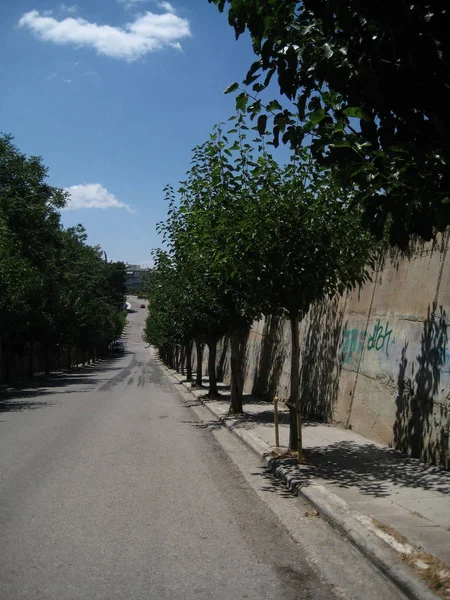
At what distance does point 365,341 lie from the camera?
461 inches

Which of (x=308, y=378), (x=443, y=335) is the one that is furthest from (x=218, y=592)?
(x=308, y=378)

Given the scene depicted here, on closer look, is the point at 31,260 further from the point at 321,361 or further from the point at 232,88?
the point at 232,88

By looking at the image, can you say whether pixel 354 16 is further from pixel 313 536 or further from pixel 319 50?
pixel 313 536

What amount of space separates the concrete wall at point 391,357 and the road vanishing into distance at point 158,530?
2346mm

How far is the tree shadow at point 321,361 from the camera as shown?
44.4 ft

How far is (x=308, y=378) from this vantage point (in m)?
15.3

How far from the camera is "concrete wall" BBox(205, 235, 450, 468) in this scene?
8.70 m

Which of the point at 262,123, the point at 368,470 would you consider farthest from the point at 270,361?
the point at 262,123

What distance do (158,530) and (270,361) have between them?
15.4 meters

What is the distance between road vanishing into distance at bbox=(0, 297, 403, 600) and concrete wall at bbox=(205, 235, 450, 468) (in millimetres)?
2346

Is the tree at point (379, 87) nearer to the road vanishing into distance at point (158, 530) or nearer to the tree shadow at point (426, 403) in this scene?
the road vanishing into distance at point (158, 530)

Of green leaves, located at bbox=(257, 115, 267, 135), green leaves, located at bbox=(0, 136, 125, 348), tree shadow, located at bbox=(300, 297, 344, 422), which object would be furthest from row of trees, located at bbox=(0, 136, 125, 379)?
green leaves, located at bbox=(257, 115, 267, 135)

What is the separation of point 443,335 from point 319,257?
2097mm

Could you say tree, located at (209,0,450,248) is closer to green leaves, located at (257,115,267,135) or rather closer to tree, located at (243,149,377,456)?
green leaves, located at (257,115,267,135)
